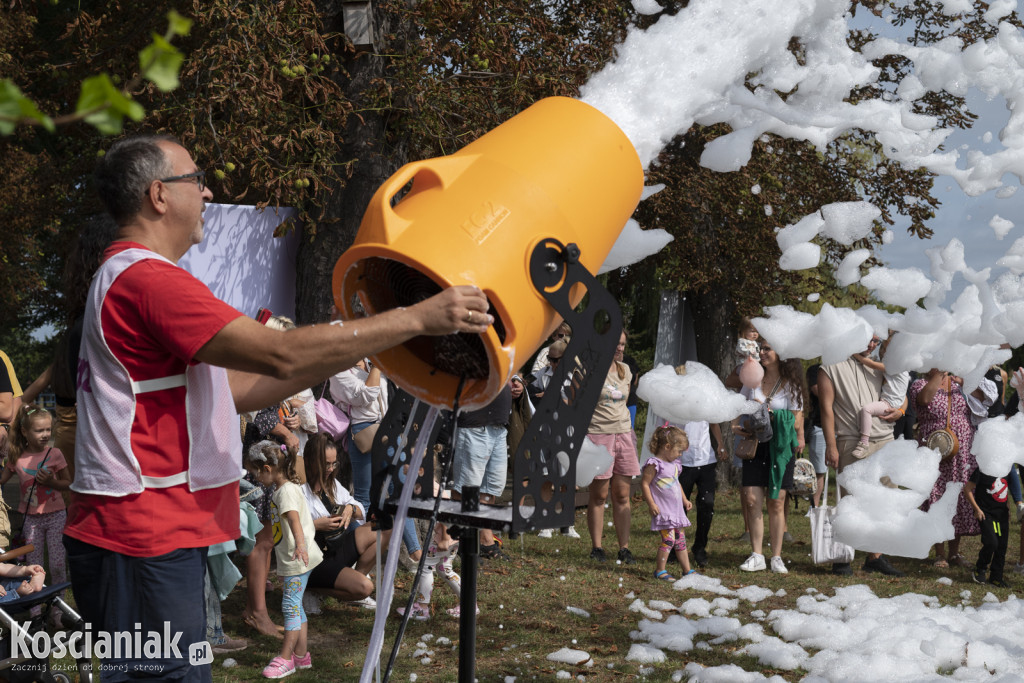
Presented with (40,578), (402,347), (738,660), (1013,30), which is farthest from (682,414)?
(40,578)

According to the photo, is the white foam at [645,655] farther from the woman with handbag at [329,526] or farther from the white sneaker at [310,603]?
the white sneaker at [310,603]

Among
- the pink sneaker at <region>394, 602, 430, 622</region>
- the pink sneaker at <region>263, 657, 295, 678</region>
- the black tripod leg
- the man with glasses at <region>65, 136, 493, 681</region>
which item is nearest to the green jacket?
the pink sneaker at <region>394, 602, 430, 622</region>

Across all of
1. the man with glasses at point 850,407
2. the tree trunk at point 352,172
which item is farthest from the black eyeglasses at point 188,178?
the man with glasses at point 850,407

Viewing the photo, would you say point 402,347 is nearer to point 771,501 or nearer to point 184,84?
point 184,84

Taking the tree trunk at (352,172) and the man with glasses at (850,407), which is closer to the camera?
the tree trunk at (352,172)

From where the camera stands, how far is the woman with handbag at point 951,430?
24.3ft

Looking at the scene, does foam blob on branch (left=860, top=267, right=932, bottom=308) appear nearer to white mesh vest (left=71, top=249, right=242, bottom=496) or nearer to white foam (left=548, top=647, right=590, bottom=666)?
white foam (left=548, top=647, right=590, bottom=666)

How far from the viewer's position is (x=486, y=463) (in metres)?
6.73

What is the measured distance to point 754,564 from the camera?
7.37 metres

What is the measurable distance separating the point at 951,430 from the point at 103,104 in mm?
7624

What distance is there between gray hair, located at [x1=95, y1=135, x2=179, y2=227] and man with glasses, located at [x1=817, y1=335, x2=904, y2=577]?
607 cm

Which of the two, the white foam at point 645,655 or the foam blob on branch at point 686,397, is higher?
the foam blob on branch at point 686,397

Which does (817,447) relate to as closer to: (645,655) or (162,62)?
(645,655)

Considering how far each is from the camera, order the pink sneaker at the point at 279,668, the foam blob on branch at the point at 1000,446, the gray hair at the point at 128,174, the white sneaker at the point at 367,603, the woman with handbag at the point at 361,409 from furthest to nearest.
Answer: the woman with handbag at the point at 361,409
the white sneaker at the point at 367,603
the foam blob on branch at the point at 1000,446
the pink sneaker at the point at 279,668
the gray hair at the point at 128,174
